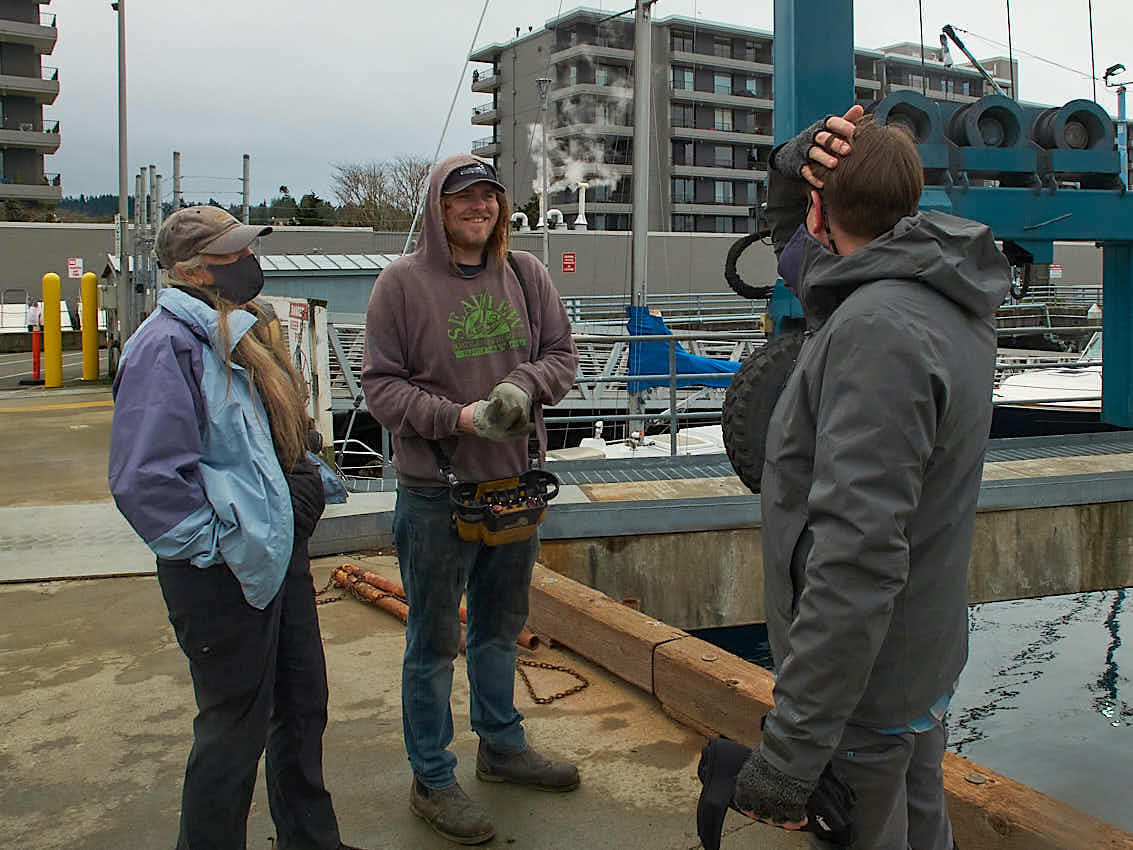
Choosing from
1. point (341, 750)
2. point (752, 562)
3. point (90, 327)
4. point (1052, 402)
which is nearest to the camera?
point (341, 750)

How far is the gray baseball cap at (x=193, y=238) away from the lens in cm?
273

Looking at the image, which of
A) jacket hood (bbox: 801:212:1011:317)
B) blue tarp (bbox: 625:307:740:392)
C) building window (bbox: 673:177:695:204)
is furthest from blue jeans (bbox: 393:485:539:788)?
building window (bbox: 673:177:695:204)

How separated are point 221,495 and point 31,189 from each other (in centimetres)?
6082

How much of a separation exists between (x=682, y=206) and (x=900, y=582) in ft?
257

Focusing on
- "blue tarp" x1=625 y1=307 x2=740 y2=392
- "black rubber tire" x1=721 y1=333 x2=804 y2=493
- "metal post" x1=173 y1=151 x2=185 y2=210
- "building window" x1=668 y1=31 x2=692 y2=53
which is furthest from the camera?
"building window" x1=668 y1=31 x2=692 y2=53

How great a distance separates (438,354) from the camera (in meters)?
3.22

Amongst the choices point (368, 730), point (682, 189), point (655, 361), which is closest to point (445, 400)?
point (368, 730)

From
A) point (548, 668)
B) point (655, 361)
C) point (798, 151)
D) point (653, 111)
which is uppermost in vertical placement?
point (653, 111)

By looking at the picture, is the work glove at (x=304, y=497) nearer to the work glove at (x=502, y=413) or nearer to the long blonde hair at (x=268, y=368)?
the long blonde hair at (x=268, y=368)

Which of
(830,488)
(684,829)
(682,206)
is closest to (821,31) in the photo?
(684,829)

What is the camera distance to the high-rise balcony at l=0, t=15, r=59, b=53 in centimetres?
5669

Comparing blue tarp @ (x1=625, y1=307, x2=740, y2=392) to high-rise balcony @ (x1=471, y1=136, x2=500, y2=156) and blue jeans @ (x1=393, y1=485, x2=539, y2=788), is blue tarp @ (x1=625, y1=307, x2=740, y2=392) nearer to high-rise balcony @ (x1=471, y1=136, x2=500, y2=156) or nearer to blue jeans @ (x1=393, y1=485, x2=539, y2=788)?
blue jeans @ (x1=393, y1=485, x2=539, y2=788)

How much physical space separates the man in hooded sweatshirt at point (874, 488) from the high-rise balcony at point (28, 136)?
209ft

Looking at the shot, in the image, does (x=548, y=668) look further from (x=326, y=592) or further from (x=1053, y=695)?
(x=1053, y=695)
